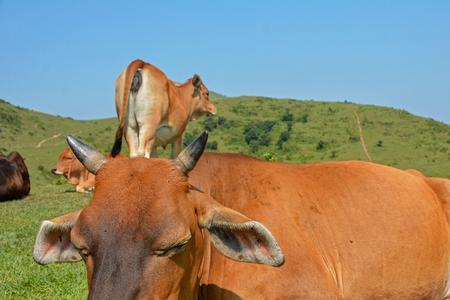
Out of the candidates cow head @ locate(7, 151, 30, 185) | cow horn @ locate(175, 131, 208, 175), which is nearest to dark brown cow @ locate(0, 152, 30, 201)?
cow head @ locate(7, 151, 30, 185)

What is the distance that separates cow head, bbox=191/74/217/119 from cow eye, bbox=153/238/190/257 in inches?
588

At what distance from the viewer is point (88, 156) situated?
3.82 metres

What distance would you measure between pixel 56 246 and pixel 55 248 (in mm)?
16

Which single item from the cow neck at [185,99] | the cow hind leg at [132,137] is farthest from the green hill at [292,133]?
the cow hind leg at [132,137]

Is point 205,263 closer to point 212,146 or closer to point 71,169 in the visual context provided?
point 71,169

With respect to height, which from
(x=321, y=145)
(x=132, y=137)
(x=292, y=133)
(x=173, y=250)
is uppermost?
(x=292, y=133)

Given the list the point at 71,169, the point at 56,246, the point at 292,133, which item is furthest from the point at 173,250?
the point at 292,133

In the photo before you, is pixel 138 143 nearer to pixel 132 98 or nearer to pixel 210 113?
pixel 132 98

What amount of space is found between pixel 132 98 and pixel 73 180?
11019mm

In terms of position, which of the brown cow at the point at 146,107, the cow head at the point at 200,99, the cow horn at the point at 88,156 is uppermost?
the cow head at the point at 200,99

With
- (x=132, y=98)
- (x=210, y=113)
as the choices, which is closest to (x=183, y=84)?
(x=210, y=113)

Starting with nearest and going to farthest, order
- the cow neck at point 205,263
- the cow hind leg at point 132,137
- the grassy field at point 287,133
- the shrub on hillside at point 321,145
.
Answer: the cow neck at point 205,263 < the cow hind leg at point 132,137 < the grassy field at point 287,133 < the shrub on hillside at point 321,145

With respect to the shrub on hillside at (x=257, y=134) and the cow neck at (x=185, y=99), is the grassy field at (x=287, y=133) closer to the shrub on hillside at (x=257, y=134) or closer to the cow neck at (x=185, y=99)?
the shrub on hillside at (x=257, y=134)

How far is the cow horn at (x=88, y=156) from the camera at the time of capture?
376 cm
